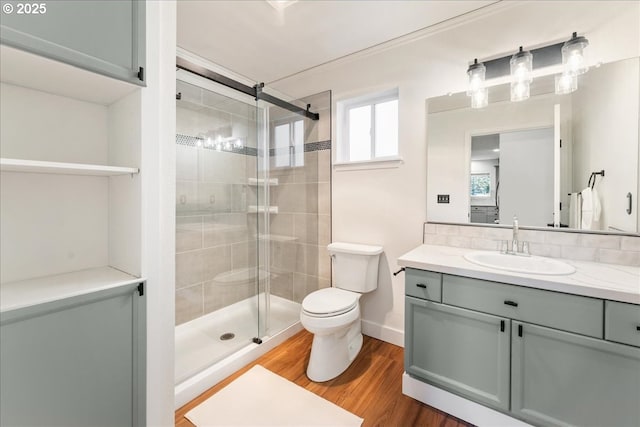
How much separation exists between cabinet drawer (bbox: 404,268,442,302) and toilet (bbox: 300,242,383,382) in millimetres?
493

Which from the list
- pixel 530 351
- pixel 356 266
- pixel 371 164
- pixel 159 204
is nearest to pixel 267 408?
pixel 356 266

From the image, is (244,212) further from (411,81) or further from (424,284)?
(411,81)

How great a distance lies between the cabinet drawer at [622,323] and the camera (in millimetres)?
1054

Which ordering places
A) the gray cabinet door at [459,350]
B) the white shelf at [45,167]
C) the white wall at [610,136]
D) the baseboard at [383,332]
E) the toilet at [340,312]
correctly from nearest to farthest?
1. the white shelf at [45,167]
2. the gray cabinet door at [459,350]
3. the white wall at [610,136]
4. the toilet at [340,312]
5. the baseboard at [383,332]

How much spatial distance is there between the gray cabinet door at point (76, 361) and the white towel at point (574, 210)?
2317mm

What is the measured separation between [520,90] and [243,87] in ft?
6.38

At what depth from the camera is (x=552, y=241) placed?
63.9 inches

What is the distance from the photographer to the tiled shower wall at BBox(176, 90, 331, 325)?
2.16m

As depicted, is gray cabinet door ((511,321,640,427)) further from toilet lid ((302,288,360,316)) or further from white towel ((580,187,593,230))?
toilet lid ((302,288,360,316))

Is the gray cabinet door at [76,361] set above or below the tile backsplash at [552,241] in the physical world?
below

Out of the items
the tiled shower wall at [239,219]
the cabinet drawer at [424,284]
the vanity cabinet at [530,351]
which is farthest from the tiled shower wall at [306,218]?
the vanity cabinet at [530,351]

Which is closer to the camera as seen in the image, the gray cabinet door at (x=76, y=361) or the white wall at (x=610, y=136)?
the gray cabinet door at (x=76, y=361)

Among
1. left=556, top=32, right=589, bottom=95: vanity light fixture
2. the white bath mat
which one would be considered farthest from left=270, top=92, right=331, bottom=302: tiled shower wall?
left=556, top=32, right=589, bottom=95: vanity light fixture

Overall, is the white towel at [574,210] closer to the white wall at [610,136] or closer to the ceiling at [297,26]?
the white wall at [610,136]
